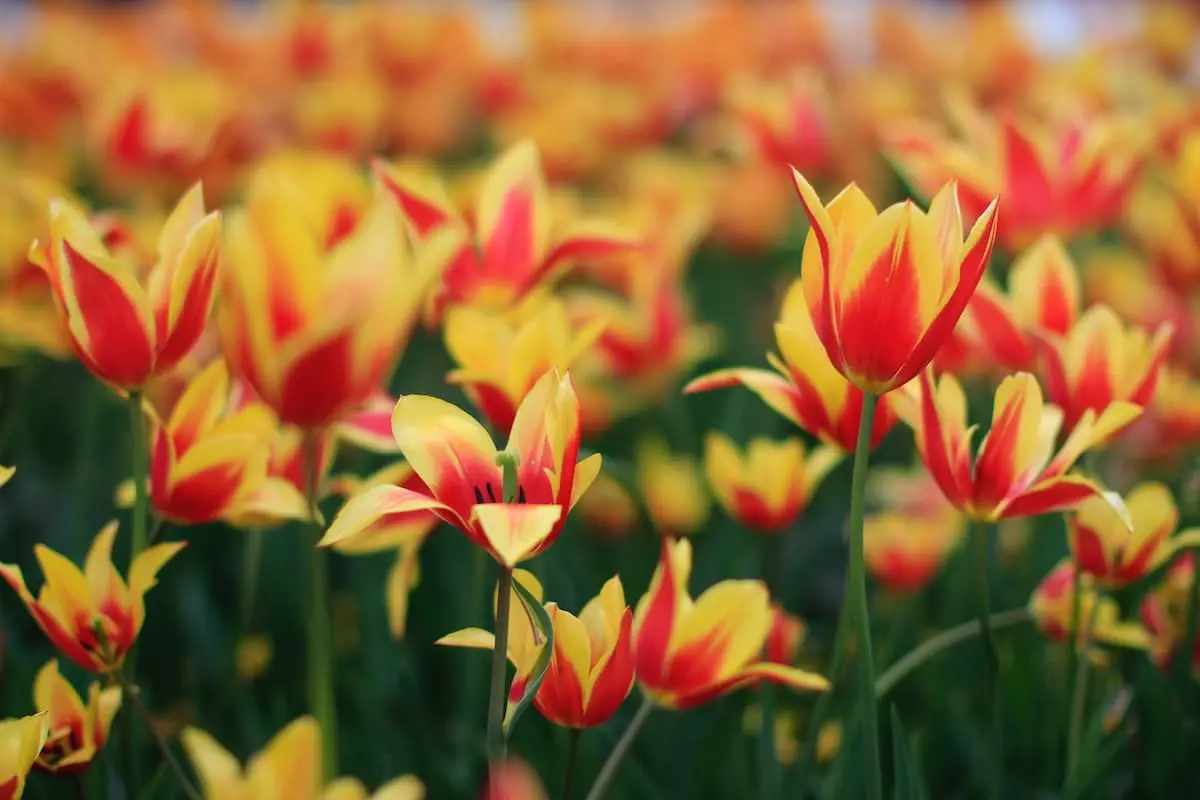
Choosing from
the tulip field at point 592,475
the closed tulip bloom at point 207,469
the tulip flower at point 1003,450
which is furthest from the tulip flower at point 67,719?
the tulip flower at point 1003,450

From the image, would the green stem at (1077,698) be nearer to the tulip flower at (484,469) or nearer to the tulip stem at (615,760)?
the tulip stem at (615,760)

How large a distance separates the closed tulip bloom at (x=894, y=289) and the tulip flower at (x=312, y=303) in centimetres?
21

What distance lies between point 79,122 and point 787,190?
1556 mm

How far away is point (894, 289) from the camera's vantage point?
62 centimetres

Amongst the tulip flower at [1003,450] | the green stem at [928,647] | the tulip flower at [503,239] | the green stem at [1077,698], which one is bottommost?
the green stem at [1077,698]

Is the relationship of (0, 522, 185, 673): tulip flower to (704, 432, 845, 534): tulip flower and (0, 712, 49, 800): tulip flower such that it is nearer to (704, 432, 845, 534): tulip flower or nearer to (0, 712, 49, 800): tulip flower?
(0, 712, 49, 800): tulip flower

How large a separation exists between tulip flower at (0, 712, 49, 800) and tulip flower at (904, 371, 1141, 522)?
1.66ft

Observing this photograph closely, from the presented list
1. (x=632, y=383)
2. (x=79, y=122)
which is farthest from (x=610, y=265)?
(x=79, y=122)

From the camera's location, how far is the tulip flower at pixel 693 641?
0.68 m

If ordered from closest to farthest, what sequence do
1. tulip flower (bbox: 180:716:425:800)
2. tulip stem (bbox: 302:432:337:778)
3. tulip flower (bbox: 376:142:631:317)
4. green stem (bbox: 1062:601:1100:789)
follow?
1. tulip flower (bbox: 180:716:425:800)
2. tulip stem (bbox: 302:432:337:778)
3. green stem (bbox: 1062:601:1100:789)
4. tulip flower (bbox: 376:142:631:317)

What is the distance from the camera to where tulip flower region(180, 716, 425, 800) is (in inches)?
20.8

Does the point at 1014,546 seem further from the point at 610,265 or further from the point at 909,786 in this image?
the point at 909,786

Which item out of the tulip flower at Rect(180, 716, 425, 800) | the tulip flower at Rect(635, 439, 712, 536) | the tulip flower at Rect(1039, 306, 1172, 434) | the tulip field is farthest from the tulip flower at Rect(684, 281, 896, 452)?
the tulip flower at Rect(635, 439, 712, 536)

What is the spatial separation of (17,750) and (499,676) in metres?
0.25
